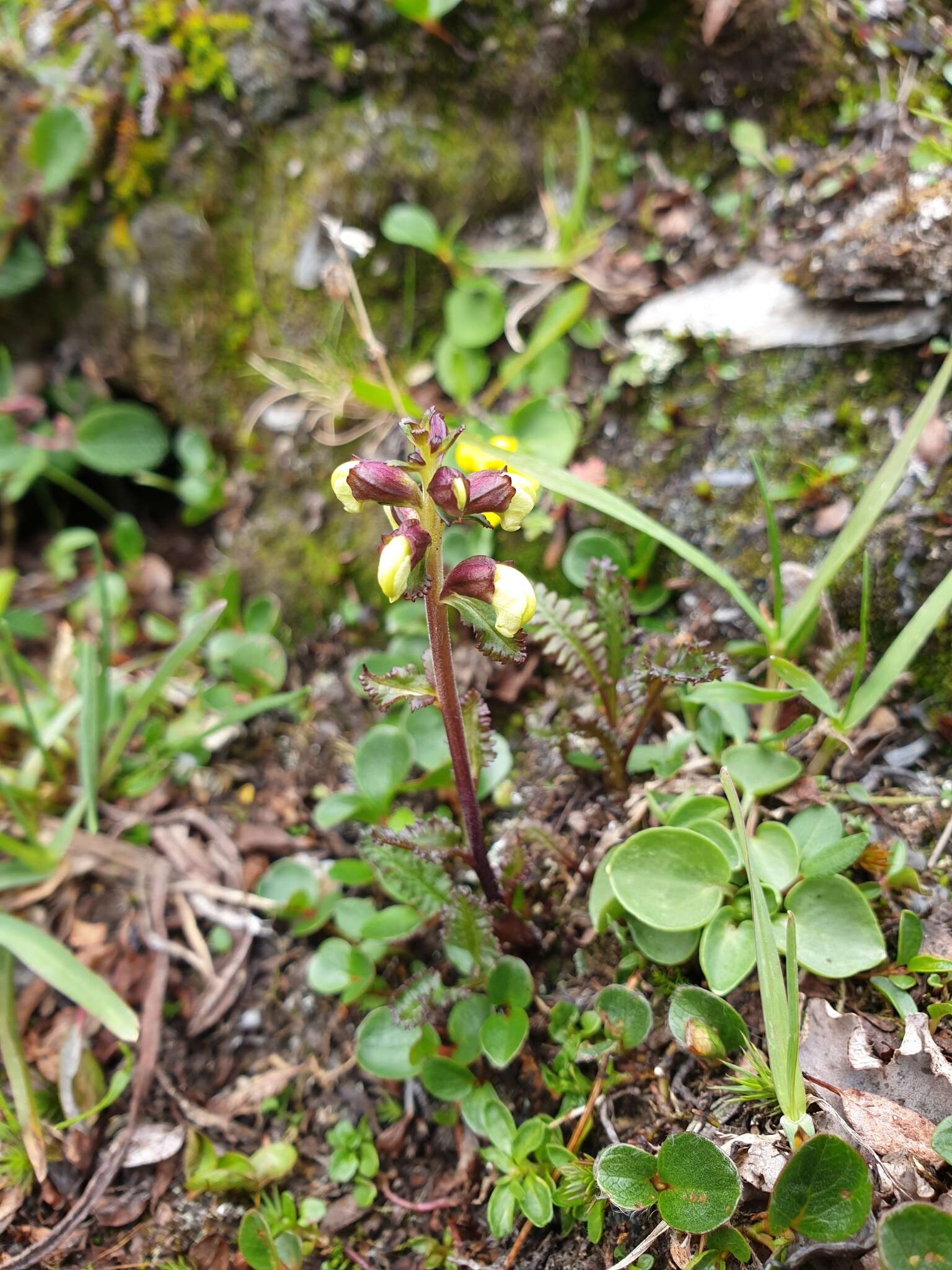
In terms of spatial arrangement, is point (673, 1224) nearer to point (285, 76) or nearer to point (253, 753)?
point (253, 753)

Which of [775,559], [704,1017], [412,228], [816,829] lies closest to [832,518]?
[775,559]

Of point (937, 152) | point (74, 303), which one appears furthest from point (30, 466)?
point (937, 152)

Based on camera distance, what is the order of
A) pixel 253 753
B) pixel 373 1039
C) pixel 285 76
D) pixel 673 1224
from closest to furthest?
pixel 673 1224 → pixel 373 1039 → pixel 253 753 → pixel 285 76

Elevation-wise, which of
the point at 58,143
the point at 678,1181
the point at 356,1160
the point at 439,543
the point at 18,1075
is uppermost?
the point at 58,143

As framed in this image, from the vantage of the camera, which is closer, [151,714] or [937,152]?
[937,152]

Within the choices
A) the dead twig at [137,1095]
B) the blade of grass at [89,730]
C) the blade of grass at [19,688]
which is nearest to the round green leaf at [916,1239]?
the dead twig at [137,1095]

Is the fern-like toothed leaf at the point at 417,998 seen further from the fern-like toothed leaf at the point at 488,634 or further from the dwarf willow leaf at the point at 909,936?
the dwarf willow leaf at the point at 909,936

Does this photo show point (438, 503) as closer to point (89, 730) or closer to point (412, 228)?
point (89, 730)
